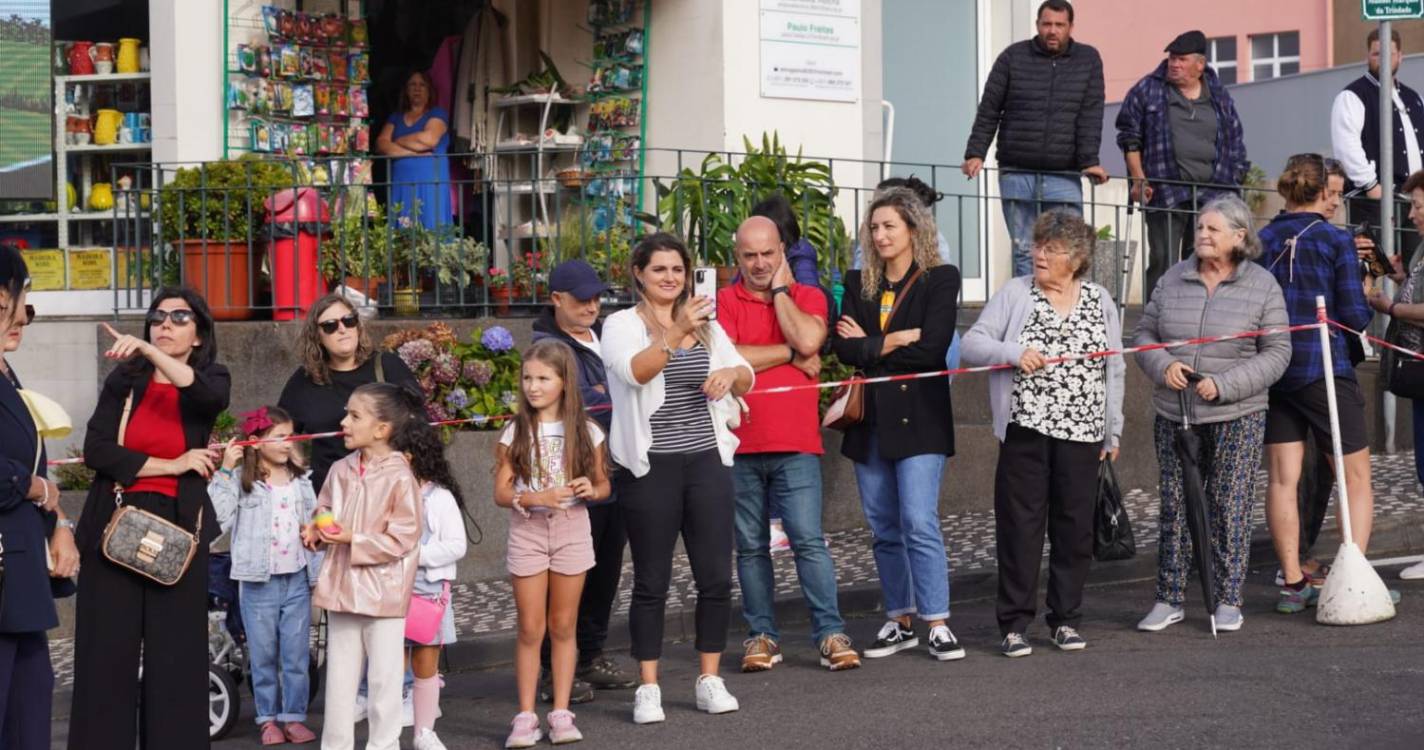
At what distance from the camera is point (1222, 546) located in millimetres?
9031

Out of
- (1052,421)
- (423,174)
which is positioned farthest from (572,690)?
Answer: (423,174)

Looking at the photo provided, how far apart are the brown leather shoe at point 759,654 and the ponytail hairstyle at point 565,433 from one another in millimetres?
1439

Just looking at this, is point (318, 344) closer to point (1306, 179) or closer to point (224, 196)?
point (224, 196)

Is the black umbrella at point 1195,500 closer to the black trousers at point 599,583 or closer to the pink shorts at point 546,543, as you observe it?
the black trousers at point 599,583

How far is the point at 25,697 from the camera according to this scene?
6262 mm

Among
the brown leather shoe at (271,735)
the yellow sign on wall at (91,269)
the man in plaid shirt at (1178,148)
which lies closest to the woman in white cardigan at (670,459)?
the brown leather shoe at (271,735)

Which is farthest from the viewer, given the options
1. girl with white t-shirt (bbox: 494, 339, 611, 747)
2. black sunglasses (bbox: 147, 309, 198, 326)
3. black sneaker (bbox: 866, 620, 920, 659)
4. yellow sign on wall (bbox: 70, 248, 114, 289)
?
yellow sign on wall (bbox: 70, 248, 114, 289)

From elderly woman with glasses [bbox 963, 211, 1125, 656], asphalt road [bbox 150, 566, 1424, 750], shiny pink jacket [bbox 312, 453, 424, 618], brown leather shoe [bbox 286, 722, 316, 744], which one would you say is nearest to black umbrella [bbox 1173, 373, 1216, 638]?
asphalt road [bbox 150, 566, 1424, 750]

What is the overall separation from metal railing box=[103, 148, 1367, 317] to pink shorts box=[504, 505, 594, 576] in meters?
4.90

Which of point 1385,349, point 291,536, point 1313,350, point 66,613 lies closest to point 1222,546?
point 1313,350

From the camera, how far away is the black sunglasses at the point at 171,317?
22.8 feet

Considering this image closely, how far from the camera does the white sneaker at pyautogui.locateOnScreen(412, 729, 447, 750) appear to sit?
289 inches

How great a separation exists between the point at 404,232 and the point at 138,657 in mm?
6141

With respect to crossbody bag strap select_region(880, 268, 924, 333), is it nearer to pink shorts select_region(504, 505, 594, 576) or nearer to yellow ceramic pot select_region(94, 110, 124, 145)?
pink shorts select_region(504, 505, 594, 576)
